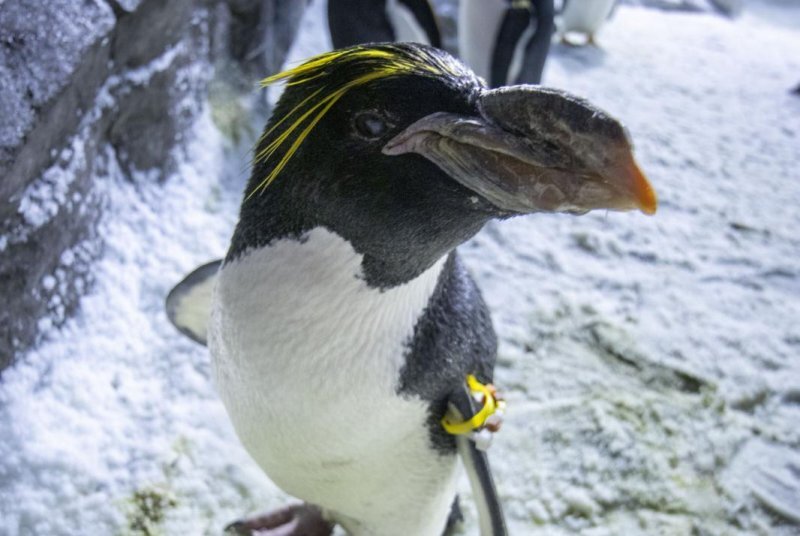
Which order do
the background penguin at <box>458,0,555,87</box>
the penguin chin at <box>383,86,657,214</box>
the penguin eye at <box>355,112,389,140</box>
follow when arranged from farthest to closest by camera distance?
the background penguin at <box>458,0,555,87</box>
the penguin eye at <box>355,112,389,140</box>
the penguin chin at <box>383,86,657,214</box>

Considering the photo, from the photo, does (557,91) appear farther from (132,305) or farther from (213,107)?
(213,107)

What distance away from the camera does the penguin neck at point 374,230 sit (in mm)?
806

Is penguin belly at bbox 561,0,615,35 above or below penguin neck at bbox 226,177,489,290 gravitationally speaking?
below

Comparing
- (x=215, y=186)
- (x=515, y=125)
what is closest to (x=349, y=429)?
(x=515, y=125)

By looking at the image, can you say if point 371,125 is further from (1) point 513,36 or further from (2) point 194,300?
(1) point 513,36

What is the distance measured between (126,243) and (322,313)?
1.05 meters

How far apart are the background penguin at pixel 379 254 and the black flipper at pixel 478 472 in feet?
0.06

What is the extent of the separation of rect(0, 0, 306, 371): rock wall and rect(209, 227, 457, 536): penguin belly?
552 mm

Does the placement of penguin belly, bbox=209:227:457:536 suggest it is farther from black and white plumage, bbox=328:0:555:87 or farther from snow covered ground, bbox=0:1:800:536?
black and white plumage, bbox=328:0:555:87

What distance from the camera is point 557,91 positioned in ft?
2.23

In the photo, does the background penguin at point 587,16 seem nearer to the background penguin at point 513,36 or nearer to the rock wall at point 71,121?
the background penguin at point 513,36

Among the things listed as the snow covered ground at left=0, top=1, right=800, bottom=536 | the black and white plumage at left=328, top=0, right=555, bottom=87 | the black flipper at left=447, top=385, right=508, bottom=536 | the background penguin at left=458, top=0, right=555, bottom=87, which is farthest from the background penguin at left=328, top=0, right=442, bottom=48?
the black flipper at left=447, top=385, right=508, bottom=536

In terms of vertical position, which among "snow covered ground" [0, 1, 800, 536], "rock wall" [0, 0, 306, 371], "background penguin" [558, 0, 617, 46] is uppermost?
"rock wall" [0, 0, 306, 371]

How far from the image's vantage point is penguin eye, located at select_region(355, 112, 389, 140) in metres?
0.79
